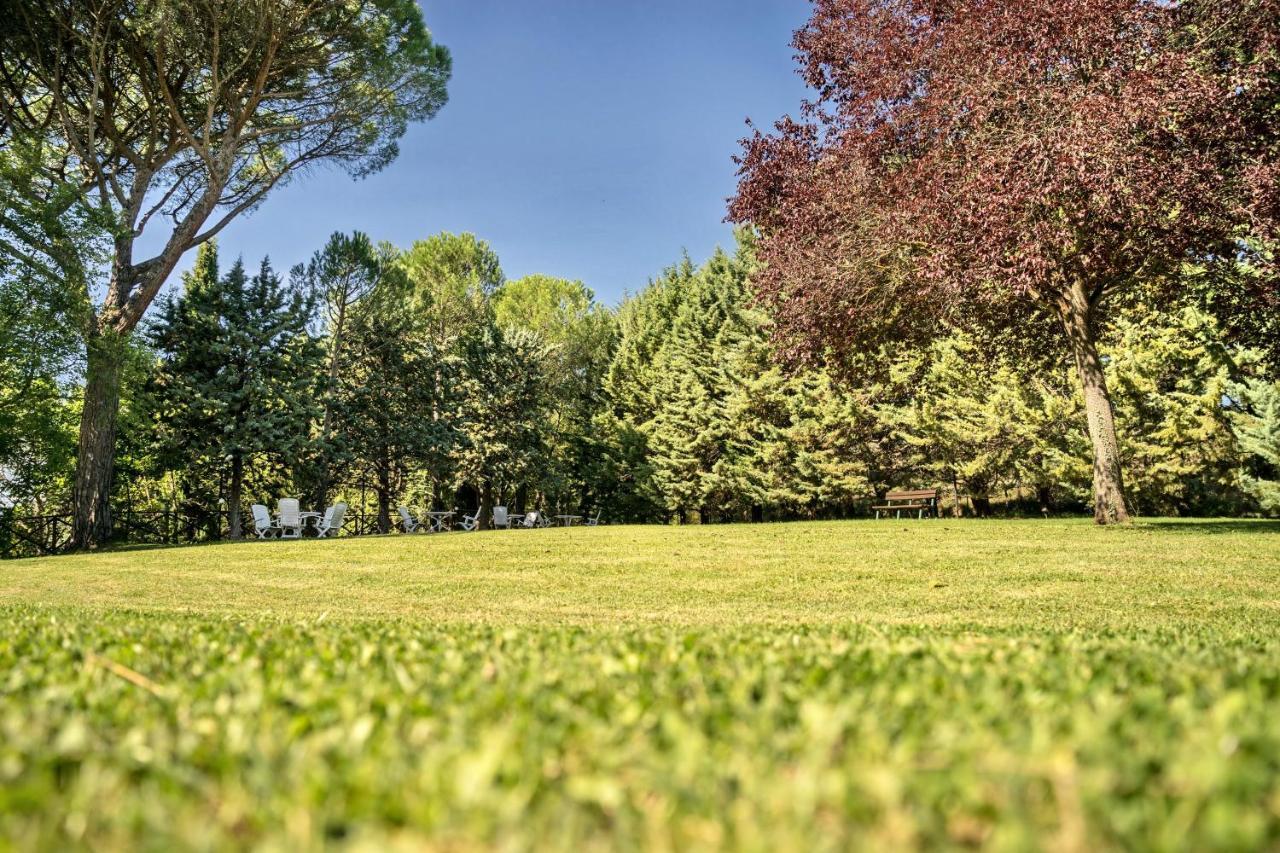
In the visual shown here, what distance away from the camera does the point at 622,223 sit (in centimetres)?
3291

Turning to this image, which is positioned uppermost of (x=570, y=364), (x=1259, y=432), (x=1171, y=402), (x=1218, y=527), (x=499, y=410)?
(x=570, y=364)

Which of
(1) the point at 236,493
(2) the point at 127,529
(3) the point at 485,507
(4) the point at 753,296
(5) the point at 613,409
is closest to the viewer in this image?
(4) the point at 753,296

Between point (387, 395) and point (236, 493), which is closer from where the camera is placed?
point (236, 493)

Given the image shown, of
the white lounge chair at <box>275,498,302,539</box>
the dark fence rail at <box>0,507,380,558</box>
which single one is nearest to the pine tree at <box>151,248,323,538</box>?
the white lounge chair at <box>275,498,302,539</box>

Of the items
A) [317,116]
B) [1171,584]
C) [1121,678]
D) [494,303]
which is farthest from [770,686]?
[494,303]

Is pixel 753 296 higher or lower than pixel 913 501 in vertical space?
higher

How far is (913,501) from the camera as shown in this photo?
24.5 meters

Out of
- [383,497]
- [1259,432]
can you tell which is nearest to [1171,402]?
[1259,432]

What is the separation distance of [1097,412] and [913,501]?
1253cm

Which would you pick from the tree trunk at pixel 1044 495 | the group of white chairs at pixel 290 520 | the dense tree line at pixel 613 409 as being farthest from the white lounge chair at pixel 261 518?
the tree trunk at pixel 1044 495

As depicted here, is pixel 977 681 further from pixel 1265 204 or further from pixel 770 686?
pixel 1265 204

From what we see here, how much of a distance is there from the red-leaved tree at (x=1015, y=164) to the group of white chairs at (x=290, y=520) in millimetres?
13665

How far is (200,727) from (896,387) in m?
23.9

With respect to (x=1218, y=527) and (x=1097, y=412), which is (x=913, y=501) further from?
(x=1097, y=412)
